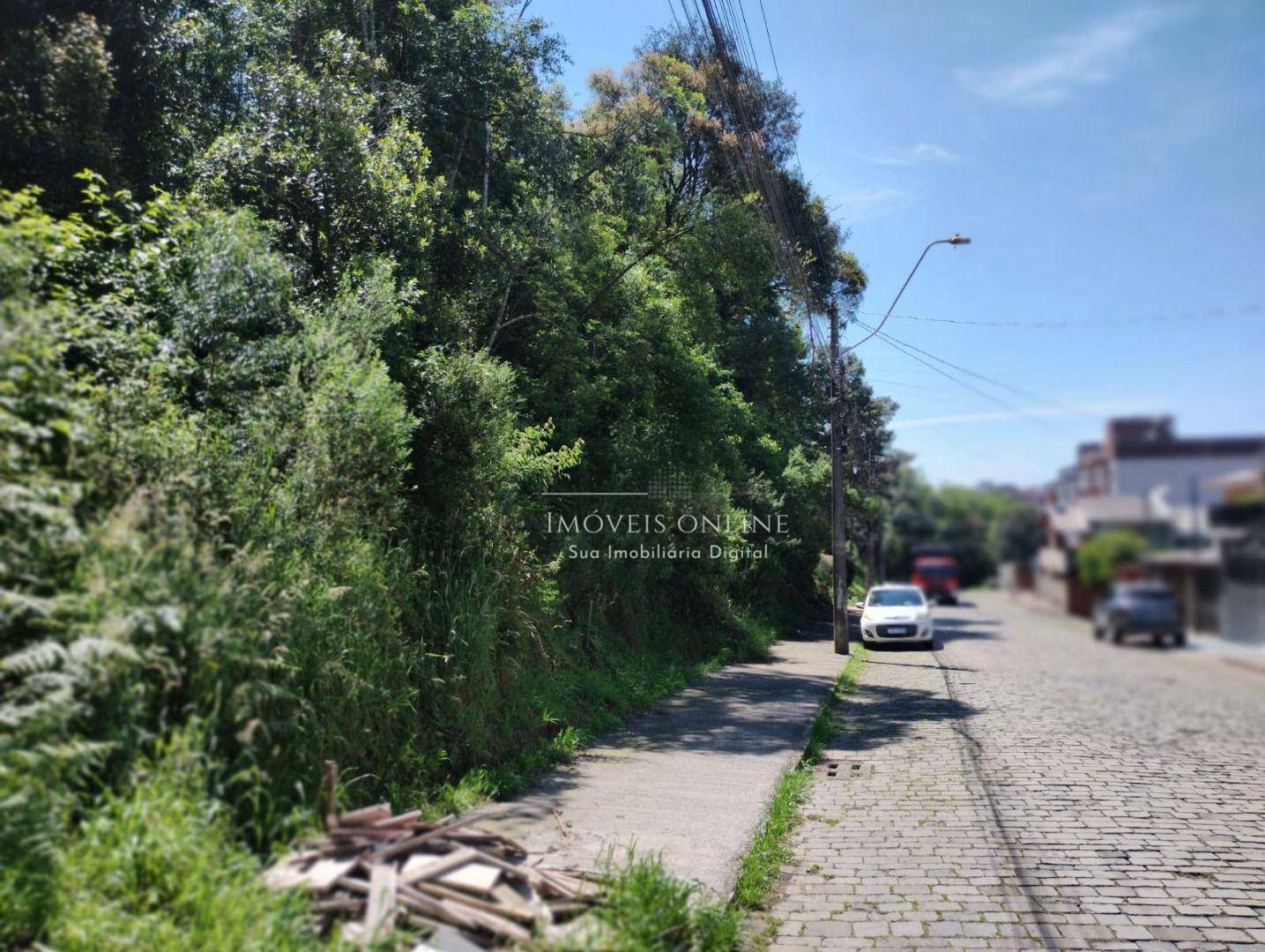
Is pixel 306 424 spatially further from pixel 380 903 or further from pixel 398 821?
pixel 380 903

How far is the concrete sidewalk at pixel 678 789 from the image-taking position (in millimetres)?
5609

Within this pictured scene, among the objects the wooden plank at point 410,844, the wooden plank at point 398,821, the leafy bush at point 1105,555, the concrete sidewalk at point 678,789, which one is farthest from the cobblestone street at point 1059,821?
the wooden plank at point 398,821

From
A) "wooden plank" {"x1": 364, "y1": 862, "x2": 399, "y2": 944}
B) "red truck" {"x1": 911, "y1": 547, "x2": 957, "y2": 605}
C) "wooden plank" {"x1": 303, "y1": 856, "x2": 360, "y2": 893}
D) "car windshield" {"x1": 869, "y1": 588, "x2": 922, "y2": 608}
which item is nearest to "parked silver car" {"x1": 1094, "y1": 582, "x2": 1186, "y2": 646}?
"red truck" {"x1": 911, "y1": 547, "x2": 957, "y2": 605}

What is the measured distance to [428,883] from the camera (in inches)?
159

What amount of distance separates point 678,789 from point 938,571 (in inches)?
199

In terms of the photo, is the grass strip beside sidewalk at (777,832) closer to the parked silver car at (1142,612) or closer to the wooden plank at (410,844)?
the wooden plank at (410,844)

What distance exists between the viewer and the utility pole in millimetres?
17297

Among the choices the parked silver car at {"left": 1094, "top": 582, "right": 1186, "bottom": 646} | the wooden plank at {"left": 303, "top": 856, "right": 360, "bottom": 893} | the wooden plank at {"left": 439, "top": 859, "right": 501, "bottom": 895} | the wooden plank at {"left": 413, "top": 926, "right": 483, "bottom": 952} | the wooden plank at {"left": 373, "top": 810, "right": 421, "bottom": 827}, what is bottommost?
the wooden plank at {"left": 413, "top": 926, "right": 483, "bottom": 952}

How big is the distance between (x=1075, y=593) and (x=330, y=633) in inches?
185

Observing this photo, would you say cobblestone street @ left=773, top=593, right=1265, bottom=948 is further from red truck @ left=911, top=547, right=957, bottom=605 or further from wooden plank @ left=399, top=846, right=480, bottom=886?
wooden plank @ left=399, top=846, right=480, bottom=886

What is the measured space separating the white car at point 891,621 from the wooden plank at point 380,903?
16.4 feet

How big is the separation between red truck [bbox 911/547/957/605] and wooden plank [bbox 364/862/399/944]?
2.57 m

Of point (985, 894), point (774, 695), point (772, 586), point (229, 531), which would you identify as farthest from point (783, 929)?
point (772, 586)

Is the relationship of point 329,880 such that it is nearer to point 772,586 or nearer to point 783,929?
point 783,929
